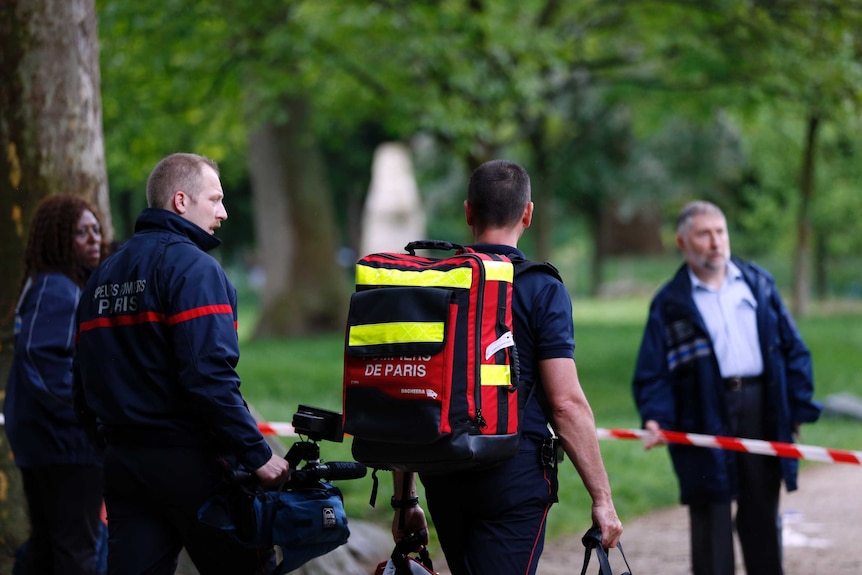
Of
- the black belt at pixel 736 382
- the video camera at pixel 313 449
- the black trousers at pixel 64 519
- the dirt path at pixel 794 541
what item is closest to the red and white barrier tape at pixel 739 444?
the black belt at pixel 736 382

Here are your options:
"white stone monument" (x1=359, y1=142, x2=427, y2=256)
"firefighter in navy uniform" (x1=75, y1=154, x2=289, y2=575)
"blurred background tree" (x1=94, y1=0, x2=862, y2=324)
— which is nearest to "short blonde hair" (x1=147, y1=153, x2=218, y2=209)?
"firefighter in navy uniform" (x1=75, y1=154, x2=289, y2=575)

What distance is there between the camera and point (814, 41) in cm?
1547

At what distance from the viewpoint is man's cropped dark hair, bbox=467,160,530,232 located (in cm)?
377

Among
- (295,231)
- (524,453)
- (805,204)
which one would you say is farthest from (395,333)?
(805,204)

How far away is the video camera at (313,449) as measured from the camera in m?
3.91

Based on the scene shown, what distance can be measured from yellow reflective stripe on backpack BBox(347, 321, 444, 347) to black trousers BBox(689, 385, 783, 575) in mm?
2431

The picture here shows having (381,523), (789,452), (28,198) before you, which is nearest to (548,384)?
(789,452)

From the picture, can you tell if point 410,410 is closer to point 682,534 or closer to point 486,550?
point 486,550

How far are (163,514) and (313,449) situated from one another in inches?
20.2

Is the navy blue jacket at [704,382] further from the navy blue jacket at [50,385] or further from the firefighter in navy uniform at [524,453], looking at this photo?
the navy blue jacket at [50,385]

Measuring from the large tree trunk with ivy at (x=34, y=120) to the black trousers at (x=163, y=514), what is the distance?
2.65 m

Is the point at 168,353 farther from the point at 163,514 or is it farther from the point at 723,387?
the point at 723,387

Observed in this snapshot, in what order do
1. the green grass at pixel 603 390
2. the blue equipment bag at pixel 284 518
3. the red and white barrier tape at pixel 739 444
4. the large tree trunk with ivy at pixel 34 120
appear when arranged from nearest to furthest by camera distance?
the blue equipment bag at pixel 284 518
the red and white barrier tape at pixel 739 444
the large tree trunk with ivy at pixel 34 120
the green grass at pixel 603 390

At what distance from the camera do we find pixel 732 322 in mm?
5500
